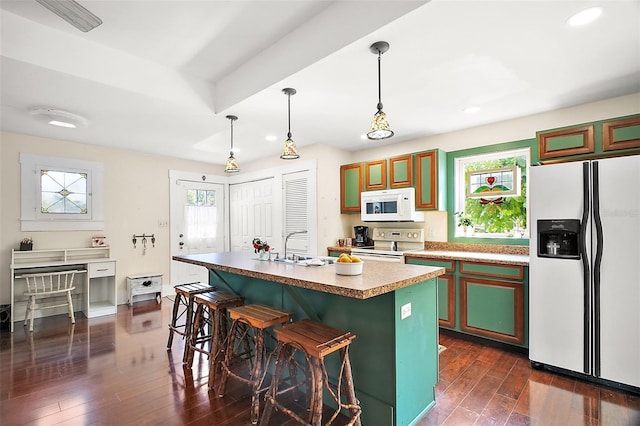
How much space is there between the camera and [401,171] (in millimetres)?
4230

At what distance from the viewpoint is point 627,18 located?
1831 millimetres

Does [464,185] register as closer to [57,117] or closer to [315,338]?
[315,338]

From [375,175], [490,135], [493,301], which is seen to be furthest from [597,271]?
[375,175]

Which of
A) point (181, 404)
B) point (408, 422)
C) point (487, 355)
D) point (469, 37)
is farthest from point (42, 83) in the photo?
point (487, 355)

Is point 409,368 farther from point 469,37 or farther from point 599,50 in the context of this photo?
point 599,50

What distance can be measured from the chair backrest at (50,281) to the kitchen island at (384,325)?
3.18m

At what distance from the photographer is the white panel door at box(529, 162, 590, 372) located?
2.48 metres

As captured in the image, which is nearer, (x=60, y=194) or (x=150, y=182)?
(x=60, y=194)

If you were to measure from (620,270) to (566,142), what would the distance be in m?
1.18

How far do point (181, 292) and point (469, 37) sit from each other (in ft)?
10.3

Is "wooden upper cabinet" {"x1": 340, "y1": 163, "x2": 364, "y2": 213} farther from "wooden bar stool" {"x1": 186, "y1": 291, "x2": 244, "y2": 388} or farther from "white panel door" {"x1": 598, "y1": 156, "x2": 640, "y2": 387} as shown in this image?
"white panel door" {"x1": 598, "y1": 156, "x2": 640, "y2": 387}

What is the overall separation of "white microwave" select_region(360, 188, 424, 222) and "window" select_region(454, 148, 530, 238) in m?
0.58

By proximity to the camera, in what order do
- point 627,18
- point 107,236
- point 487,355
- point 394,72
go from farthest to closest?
point 107,236 → point 487,355 → point 394,72 → point 627,18

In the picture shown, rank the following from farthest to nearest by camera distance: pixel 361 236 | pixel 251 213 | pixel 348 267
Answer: pixel 251 213, pixel 361 236, pixel 348 267
